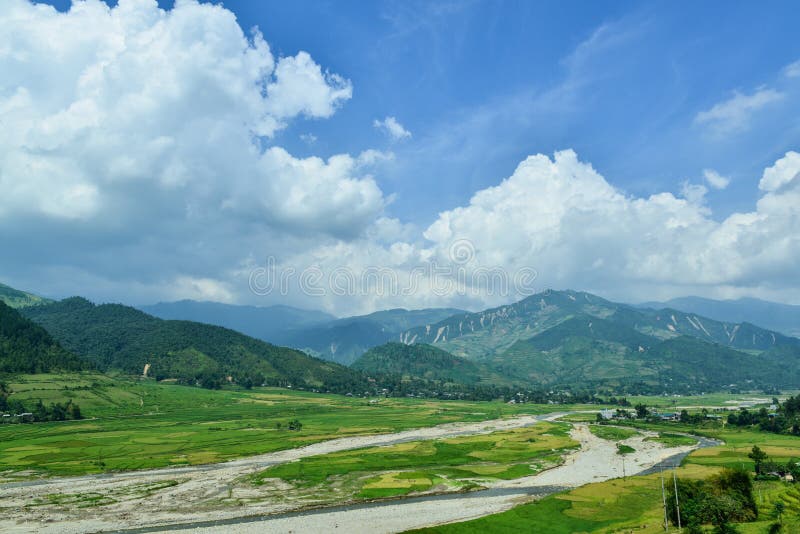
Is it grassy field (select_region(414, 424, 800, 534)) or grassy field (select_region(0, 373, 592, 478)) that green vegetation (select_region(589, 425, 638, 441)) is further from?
grassy field (select_region(414, 424, 800, 534))

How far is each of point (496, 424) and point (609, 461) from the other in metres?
74.4

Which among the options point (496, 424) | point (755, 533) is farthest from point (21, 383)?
point (755, 533)

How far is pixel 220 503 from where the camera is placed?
69438 mm

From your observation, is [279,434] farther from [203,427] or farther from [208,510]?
[208,510]

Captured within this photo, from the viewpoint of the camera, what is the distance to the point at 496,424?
17338 cm

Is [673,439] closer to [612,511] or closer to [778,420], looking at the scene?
[778,420]

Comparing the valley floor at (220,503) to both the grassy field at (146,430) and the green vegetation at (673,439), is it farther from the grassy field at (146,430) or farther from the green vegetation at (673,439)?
the green vegetation at (673,439)

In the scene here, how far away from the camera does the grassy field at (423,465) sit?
79.6 meters

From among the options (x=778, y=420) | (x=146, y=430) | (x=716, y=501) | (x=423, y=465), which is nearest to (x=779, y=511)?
(x=716, y=501)

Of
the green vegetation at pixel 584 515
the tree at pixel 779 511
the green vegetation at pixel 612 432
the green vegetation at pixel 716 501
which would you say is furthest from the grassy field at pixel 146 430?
the tree at pixel 779 511

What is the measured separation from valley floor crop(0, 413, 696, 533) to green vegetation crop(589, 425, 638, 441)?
37.9 metres

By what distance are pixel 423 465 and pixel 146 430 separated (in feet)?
Answer: 284

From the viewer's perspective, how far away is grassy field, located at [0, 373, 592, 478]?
328 feet

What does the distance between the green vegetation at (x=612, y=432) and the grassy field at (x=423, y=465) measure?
17108 millimetres
